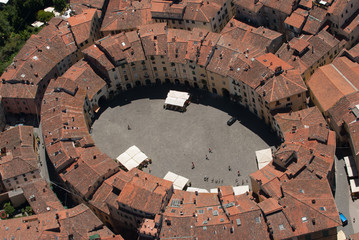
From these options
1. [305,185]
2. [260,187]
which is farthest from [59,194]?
[305,185]

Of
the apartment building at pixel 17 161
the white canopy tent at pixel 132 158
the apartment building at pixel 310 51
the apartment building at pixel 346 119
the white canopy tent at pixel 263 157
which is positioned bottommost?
the apartment building at pixel 17 161

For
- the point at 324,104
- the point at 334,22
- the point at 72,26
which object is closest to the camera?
the point at 324,104

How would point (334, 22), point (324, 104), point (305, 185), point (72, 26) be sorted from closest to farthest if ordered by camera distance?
point (305, 185) < point (324, 104) < point (334, 22) < point (72, 26)

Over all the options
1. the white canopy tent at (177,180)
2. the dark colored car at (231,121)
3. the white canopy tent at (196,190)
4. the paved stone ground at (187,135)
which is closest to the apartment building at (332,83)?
the paved stone ground at (187,135)

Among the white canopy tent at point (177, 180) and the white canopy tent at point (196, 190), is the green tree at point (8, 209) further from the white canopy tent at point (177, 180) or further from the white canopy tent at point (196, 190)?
the white canopy tent at point (196, 190)

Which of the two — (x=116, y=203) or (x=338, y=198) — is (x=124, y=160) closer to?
(x=116, y=203)

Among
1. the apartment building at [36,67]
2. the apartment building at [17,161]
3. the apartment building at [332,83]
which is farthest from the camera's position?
the apartment building at [36,67]

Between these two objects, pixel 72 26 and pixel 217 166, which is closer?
pixel 217 166
